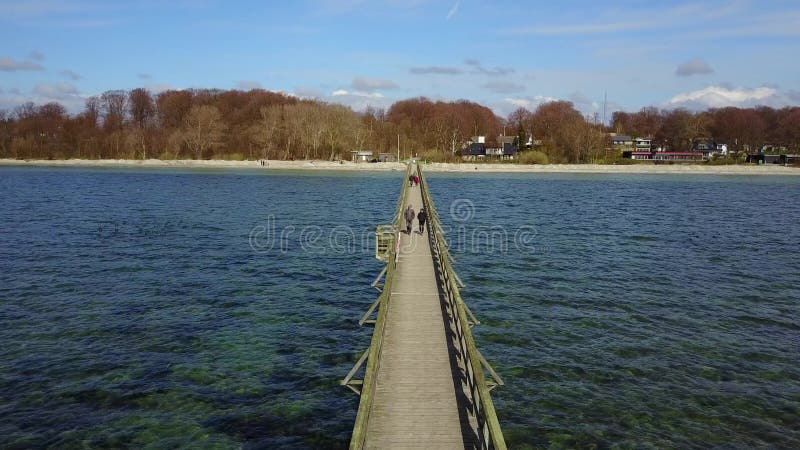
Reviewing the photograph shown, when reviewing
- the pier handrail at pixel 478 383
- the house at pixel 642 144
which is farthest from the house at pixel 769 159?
the pier handrail at pixel 478 383

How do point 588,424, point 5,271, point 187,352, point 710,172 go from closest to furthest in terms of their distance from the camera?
1. point 588,424
2. point 187,352
3. point 5,271
4. point 710,172

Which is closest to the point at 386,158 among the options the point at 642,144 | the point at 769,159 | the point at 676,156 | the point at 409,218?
the point at 642,144

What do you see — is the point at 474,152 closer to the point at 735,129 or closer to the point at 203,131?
the point at 203,131

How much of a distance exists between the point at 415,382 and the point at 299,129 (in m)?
125

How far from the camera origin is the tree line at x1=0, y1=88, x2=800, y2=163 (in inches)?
5330

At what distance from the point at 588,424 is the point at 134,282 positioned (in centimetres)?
2255

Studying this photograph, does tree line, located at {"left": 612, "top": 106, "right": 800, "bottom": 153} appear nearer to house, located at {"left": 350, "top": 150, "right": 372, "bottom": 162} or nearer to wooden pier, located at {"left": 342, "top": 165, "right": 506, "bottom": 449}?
house, located at {"left": 350, "top": 150, "right": 372, "bottom": 162}

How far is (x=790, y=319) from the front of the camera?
22.4 meters

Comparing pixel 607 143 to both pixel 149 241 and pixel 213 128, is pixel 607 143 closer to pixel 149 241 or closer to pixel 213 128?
pixel 213 128

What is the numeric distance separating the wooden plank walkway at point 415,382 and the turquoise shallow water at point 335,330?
6.47ft

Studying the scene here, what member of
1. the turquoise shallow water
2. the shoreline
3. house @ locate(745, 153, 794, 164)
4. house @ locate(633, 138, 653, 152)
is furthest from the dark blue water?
house @ locate(633, 138, 653, 152)

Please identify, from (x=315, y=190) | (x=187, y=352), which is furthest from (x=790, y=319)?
(x=315, y=190)

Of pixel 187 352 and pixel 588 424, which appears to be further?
pixel 187 352

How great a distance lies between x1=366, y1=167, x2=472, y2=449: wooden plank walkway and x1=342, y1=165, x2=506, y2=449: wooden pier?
2 centimetres
